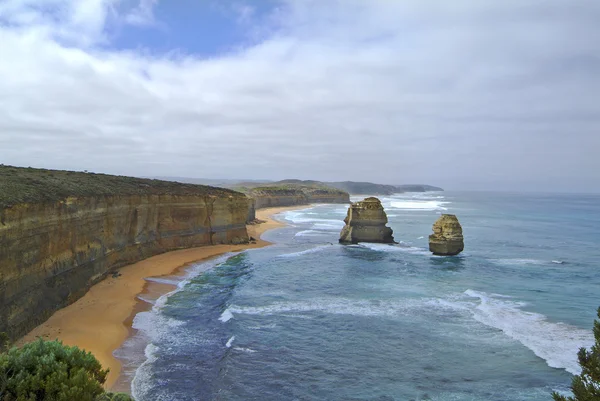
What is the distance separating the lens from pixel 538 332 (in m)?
20.2

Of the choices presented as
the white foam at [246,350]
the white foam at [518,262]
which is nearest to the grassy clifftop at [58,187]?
the white foam at [246,350]

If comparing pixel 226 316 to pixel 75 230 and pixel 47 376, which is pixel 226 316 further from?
pixel 47 376

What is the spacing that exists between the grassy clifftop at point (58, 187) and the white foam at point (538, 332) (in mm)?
21884

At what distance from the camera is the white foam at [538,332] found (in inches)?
687

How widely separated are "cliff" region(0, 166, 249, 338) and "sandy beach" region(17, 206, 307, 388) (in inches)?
21.5

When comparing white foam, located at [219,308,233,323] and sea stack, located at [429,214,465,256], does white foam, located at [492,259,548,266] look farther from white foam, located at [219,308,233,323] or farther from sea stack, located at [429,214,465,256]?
white foam, located at [219,308,233,323]

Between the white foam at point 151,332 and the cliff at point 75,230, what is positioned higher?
the cliff at point 75,230

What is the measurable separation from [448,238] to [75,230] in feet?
102

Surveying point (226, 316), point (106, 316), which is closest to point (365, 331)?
point (226, 316)

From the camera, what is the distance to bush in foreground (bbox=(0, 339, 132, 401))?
8656 millimetres

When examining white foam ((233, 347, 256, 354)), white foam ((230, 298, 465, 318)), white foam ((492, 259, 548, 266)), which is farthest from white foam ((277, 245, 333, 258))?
white foam ((233, 347, 256, 354))

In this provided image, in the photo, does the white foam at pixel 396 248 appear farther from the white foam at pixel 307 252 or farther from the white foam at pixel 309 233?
the white foam at pixel 309 233

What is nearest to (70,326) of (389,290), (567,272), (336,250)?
(389,290)

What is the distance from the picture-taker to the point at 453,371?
1619 centimetres
